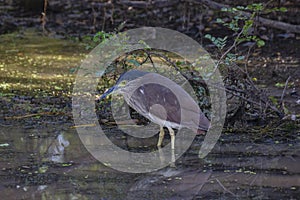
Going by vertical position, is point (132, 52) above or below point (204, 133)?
above

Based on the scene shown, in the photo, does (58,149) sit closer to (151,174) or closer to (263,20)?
(151,174)

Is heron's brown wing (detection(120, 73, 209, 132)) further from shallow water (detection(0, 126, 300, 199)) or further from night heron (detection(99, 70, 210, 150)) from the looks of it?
shallow water (detection(0, 126, 300, 199))

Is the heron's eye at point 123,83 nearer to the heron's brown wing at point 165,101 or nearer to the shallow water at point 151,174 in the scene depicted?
the heron's brown wing at point 165,101

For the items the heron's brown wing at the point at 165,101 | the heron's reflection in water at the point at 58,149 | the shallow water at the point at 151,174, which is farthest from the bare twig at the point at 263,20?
the heron's reflection in water at the point at 58,149

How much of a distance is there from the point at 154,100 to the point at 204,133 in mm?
555

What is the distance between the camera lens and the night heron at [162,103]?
541 centimetres

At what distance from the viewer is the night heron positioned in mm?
5406

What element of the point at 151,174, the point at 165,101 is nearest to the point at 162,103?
the point at 165,101

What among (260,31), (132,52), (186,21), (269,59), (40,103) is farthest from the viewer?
(186,21)

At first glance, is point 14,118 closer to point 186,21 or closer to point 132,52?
point 132,52

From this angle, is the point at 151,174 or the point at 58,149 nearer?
the point at 151,174

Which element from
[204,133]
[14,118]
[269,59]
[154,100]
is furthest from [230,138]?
[269,59]

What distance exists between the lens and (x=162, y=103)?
543 centimetres

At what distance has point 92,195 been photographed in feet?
14.4
